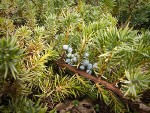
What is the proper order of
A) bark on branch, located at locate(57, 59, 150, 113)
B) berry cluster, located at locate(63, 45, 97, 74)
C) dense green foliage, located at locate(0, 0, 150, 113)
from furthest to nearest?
berry cluster, located at locate(63, 45, 97, 74) < bark on branch, located at locate(57, 59, 150, 113) < dense green foliage, located at locate(0, 0, 150, 113)

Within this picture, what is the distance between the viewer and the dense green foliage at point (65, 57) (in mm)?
1146

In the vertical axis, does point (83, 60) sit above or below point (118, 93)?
above

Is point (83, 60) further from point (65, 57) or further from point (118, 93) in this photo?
point (118, 93)

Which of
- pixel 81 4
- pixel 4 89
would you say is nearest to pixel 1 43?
pixel 4 89

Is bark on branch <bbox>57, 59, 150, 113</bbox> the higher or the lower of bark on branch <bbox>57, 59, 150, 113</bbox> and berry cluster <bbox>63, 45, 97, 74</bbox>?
the lower

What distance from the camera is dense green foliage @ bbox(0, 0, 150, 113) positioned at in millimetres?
1146

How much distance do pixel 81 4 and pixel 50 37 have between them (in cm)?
45

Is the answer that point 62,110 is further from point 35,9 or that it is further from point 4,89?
point 35,9

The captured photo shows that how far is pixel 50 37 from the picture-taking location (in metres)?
1.63

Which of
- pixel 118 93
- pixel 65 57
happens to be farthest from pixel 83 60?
pixel 118 93

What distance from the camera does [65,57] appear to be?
1.51 m

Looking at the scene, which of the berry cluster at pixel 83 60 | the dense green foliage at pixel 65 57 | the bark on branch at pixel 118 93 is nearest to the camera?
the dense green foliage at pixel 65 57

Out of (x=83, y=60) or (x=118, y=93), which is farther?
(x=83, y=60)

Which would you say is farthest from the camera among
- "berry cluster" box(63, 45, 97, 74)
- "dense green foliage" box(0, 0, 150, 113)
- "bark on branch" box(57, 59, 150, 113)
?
"berry cluster" box(63, 45, 97, 74)
